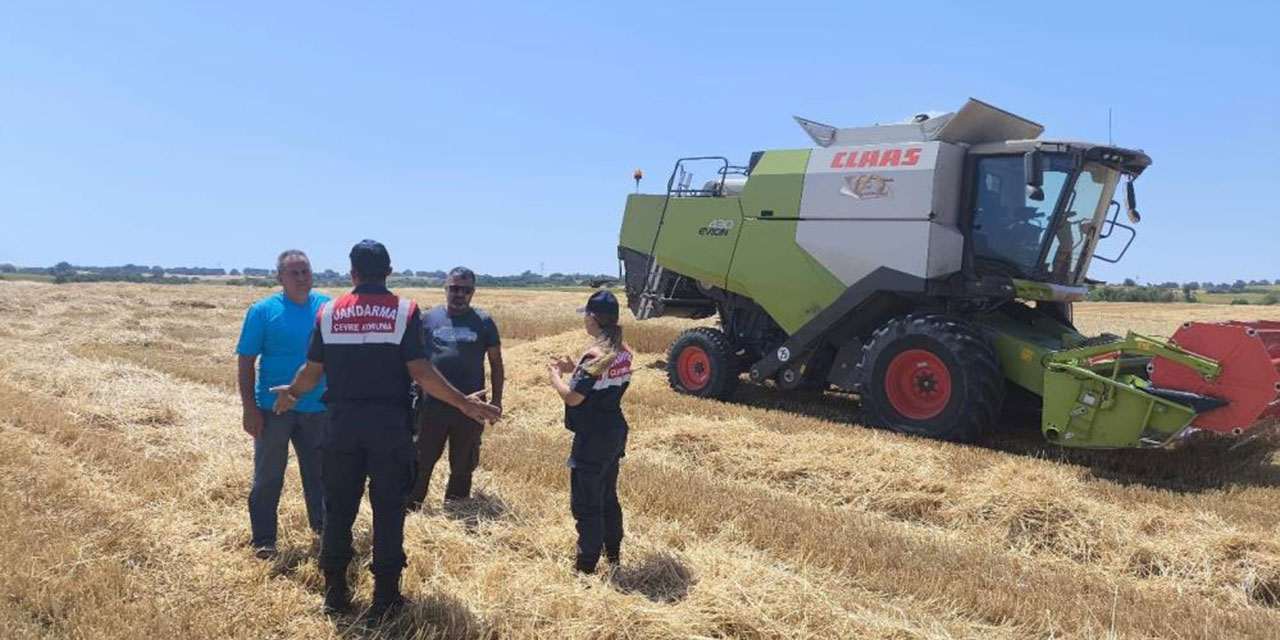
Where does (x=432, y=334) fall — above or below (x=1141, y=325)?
below

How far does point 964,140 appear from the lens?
28.6 ft

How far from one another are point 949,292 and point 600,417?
5470 mm

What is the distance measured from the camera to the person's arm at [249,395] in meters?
4.25

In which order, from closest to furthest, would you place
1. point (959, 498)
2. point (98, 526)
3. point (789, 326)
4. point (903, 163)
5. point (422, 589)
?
point (422, 589)
point (98, 526)
point (959, 498)
point (903, 163)
point (789, 326)

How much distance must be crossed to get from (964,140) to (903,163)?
678 mm

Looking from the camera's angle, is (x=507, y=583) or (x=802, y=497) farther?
(x=802, y=497)

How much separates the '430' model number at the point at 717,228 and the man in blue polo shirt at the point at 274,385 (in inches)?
251

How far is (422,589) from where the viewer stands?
13.1 feet

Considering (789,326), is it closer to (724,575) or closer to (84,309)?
(724,575)

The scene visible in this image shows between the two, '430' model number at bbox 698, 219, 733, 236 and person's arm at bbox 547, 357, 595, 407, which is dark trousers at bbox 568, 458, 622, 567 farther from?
'430' model number at bbox 698, 219, 733, 236

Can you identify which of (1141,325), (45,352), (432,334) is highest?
(1141,325)

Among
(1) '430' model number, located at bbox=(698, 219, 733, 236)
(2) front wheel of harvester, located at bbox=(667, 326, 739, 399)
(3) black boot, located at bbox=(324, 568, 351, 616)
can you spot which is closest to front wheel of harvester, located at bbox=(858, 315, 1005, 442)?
(2) front wheel of harvester, located at bbox=(667, 326, 739, 399)

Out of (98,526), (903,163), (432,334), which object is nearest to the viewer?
(98,526)

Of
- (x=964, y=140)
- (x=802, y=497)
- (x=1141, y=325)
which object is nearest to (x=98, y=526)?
(x=802, y=497)
